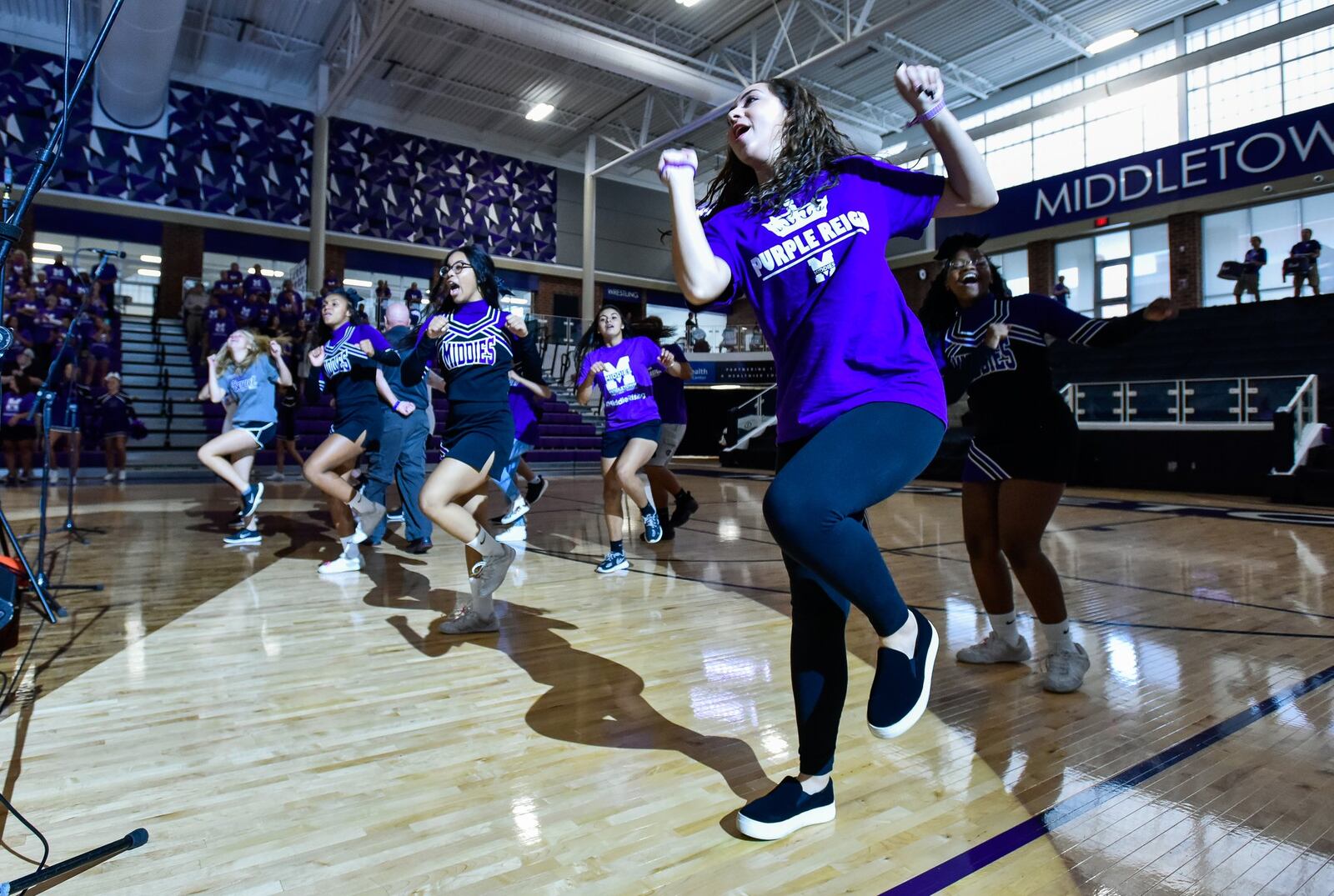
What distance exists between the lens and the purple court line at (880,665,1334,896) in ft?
4.58

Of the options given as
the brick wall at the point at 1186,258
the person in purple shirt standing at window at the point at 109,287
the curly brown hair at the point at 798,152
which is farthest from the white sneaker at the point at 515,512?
the brick wall at the point at 1186,258

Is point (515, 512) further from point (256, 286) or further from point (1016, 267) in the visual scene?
point (1016, 267)

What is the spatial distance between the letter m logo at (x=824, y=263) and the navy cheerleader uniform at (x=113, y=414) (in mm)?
11576

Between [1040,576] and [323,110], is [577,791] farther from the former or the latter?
[323,110]

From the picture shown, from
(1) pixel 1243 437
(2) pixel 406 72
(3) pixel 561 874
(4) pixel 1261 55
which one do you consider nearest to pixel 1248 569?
(3) pixel 561 874

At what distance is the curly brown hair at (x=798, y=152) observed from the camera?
154 centimetres

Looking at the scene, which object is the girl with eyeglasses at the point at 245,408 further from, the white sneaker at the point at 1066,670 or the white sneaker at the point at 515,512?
the white sneaker at the point at 1066,670

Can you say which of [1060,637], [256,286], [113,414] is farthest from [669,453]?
[256,286]

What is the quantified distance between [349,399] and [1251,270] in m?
16.4

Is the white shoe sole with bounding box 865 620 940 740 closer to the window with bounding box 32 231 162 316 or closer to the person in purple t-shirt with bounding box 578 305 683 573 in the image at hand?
the person in purple t-shirt with bounding box 578 305 683 573

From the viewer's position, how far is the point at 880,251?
1531 mm

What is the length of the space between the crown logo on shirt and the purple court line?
1.21 metres

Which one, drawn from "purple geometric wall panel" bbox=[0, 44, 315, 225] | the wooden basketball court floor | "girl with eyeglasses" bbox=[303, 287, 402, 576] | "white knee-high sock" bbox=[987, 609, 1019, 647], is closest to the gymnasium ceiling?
"purple geometric wall panel" bbox=[0, 44, 315, 225]

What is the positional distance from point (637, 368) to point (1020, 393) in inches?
106
